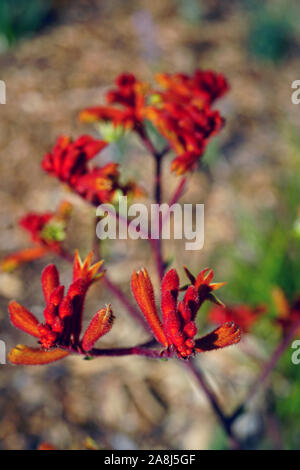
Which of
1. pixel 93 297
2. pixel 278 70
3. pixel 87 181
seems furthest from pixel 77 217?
pixel 278 70

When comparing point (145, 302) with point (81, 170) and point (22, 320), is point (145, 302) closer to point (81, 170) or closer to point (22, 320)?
point (22, 320)

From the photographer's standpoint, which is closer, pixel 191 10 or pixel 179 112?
pixel 179 112

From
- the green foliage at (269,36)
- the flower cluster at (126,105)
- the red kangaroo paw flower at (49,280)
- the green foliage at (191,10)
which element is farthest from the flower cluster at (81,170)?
the green foliage at (191,10)

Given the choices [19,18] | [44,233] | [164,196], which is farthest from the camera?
[19,18]

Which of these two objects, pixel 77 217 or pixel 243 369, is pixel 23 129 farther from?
pixel 243 369

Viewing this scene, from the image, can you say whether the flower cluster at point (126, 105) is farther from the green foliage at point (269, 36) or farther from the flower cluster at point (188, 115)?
the green foliage at point (269, 36)

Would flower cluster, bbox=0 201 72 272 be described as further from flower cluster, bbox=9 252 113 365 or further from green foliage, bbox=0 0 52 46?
green foliage, bbox=0 0 52 46

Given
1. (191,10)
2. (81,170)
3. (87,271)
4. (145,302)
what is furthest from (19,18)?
(145,302)

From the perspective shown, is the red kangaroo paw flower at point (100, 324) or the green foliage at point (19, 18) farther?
the green foliage at point (19, 18)
